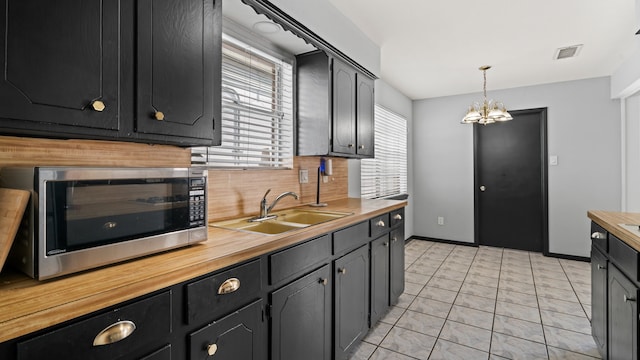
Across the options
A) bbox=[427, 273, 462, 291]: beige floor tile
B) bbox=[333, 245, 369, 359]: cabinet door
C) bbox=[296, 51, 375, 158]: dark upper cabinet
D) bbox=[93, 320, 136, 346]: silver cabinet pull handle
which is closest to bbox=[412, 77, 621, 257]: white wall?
bbox=[427, 273, 462, 291]: beige floor tile

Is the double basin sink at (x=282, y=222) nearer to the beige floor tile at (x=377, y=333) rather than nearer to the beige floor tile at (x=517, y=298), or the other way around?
the beige floor tile at (x=377, y=333)

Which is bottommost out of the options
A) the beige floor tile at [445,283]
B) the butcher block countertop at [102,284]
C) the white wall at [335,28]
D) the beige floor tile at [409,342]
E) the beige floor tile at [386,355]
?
the beige floor tile at [386,355]

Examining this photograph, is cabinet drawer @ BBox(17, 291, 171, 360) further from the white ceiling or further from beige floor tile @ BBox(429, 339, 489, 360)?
the white ceiling

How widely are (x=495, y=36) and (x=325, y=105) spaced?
5.86ft

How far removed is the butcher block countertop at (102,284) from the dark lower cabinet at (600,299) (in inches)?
76.7

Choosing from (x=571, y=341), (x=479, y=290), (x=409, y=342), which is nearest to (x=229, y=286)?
(x=409, y=342)

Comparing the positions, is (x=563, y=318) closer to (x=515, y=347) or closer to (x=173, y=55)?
(x=515, y=347)

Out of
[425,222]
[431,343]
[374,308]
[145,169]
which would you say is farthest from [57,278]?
[425,222]

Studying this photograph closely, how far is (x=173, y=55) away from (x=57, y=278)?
2.87 feet

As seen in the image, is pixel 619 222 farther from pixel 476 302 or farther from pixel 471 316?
pixel 476 302

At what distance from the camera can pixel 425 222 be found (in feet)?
17.7

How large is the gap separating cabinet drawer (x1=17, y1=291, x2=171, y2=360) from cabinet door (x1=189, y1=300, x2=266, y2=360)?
0.45 feet

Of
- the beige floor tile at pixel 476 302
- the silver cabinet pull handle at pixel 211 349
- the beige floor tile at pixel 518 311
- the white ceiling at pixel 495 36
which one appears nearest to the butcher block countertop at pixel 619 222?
the beige floor tile at pixel 518 311

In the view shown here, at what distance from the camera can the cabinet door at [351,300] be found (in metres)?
1.90
